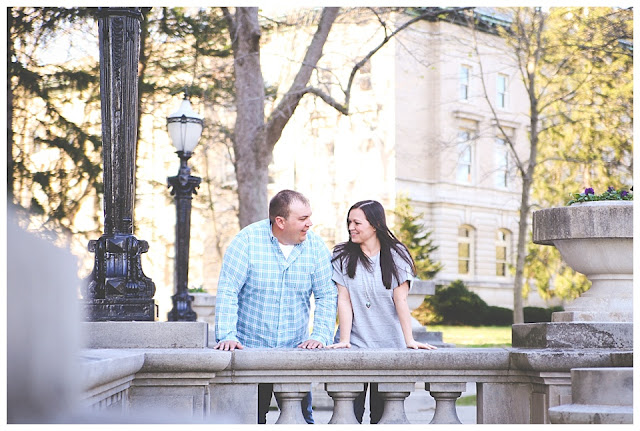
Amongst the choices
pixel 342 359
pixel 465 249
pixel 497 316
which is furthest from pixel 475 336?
pixel 342 359

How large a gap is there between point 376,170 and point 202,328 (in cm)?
3780

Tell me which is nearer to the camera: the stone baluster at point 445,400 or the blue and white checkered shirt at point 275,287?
the stone baluster at point 445,400

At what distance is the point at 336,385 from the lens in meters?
5.08

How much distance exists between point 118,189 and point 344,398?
187cm

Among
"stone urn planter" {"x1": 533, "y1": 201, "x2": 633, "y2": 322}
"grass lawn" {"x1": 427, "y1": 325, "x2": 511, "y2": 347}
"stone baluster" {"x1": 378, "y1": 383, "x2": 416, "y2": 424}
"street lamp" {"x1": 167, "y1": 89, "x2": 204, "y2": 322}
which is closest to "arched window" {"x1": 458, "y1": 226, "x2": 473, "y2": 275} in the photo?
"grass lawn" {"x1": 427, "y1": 325, "x2": 511, "y2": 347}

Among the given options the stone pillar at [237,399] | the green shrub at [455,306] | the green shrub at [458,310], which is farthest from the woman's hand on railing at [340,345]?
the green shrub at [455,306]

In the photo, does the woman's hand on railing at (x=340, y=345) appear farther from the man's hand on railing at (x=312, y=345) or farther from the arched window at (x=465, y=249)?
the arched window at (x=465, y=249)

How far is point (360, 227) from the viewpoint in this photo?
5.57 m

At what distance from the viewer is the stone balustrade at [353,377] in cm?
490

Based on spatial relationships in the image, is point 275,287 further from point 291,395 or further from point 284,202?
point 291,395

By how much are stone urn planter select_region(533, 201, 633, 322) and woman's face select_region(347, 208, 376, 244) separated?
1.56 meters

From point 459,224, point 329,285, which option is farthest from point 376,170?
point 329,285

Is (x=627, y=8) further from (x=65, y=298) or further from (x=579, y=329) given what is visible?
(x=65, y=298)

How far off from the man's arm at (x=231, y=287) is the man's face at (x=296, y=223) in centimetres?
25
